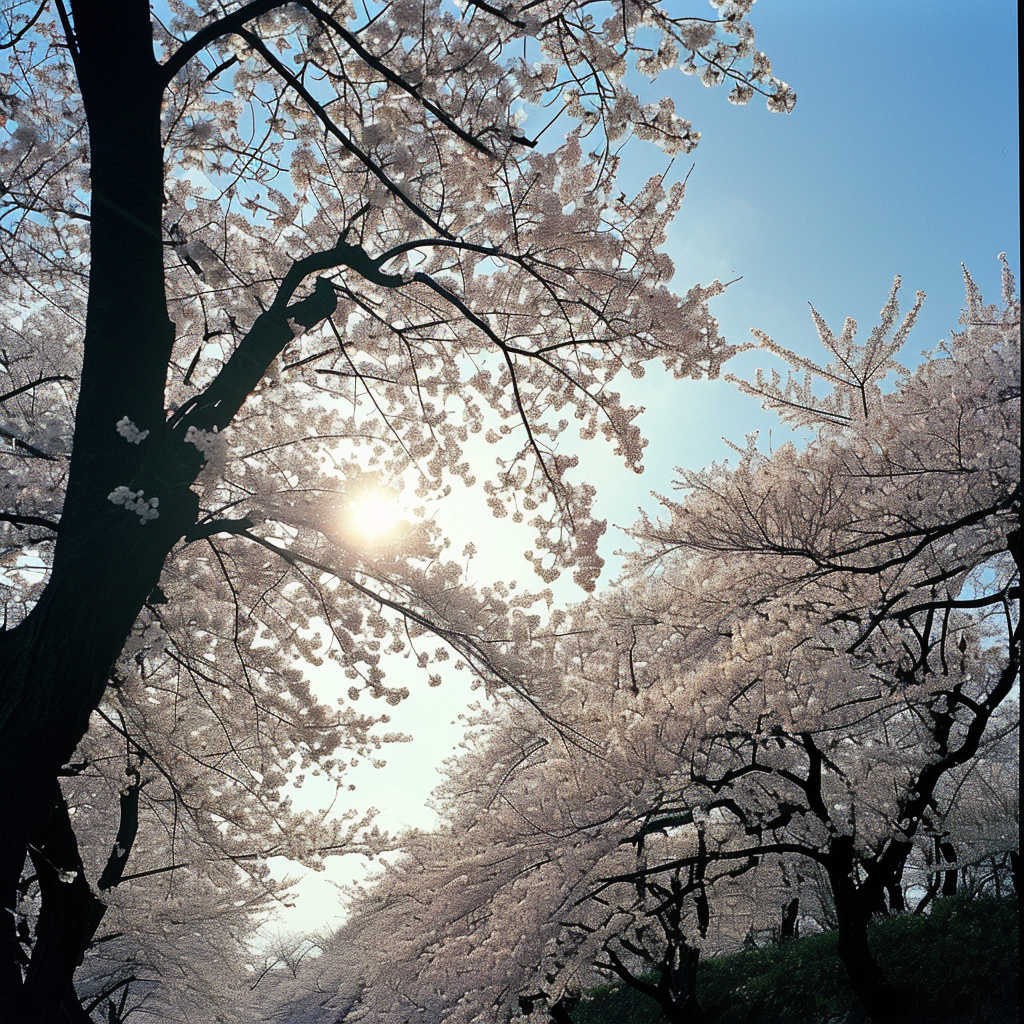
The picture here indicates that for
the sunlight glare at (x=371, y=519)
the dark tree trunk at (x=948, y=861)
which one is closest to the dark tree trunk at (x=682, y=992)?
the dark tree trunk at (x=948, y=861)

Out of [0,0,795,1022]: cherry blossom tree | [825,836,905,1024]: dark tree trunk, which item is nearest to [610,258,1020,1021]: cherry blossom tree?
[825,836,905,1024]: dark tree trunk

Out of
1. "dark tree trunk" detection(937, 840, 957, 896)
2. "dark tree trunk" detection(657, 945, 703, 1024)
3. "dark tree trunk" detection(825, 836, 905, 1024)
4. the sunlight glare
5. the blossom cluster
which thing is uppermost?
the sunlight glare

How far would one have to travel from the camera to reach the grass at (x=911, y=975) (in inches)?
279

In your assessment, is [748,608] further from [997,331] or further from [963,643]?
[997,331]

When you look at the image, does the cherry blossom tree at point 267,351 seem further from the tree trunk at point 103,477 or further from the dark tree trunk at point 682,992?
the dark tree trunk at point 682,992

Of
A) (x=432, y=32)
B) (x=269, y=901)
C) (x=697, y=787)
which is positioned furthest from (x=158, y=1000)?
(x=432, y=32)

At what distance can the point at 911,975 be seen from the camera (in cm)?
795

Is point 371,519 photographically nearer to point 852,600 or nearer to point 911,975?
point 852,600

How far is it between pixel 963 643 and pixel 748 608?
344 centimetres

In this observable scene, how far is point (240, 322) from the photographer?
470 centimetres

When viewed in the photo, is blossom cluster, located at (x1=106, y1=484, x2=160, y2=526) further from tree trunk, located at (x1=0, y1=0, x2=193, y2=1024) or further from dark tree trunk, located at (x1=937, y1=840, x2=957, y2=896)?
dark tree trunk, located at (x1=937, y1=840, x2=957, y2=896)

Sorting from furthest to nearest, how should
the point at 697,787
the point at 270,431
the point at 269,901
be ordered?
the point at 269,901, the point at 697,787, the point at 270,431

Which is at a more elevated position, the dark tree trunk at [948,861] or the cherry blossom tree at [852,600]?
the cherry blossom tree at [852,600]

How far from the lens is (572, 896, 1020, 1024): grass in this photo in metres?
7.08
